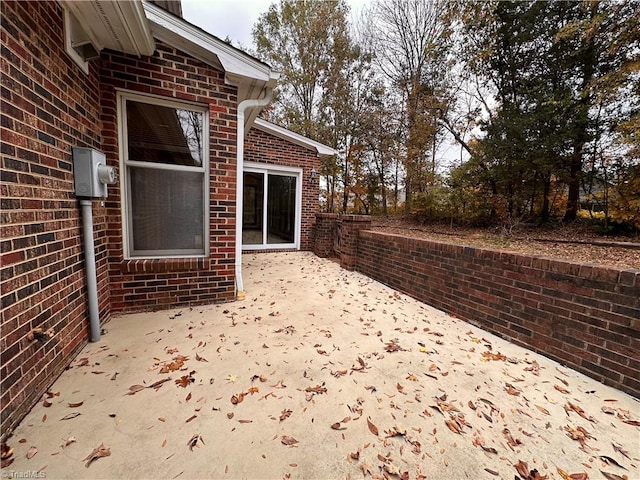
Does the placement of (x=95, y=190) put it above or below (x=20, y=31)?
below

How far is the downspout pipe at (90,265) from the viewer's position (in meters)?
2.23

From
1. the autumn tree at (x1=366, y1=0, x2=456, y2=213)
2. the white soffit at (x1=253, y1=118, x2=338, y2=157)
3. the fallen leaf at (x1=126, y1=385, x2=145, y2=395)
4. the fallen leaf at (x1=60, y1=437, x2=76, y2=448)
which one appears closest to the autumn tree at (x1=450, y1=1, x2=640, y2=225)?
the autumn tree at (x1=366, y1=0, x2=456, y2=213)

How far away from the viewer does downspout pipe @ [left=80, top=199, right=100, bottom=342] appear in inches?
87.7

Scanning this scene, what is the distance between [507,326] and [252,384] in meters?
2.61

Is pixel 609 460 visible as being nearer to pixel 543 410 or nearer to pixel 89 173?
pixel 543 410

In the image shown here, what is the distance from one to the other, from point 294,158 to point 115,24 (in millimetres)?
4860

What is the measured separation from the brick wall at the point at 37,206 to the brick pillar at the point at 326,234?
16.2ft

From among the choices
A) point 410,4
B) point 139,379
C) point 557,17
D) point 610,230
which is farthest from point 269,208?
point 410,4

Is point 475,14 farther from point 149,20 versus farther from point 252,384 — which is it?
point 252,384

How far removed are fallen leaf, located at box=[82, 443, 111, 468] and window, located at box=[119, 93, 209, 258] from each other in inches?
82.7

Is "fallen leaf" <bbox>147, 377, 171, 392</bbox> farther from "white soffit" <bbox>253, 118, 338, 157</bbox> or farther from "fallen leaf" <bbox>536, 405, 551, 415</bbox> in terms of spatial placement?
"white soffit" <bbox>253, 118, 338, 157</bbox>

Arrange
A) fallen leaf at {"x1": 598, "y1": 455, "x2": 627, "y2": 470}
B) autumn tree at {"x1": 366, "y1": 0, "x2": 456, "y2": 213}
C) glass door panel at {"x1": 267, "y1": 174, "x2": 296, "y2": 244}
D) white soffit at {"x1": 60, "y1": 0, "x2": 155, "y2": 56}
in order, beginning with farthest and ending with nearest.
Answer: autumn tree at {"x1": 366, "y1": 0, "x2": 456, "y2": 213} < glass door panel at {"x1": 267, "y1": 174, "x2": 296, "y2": 244} < white soffit at {"x1": 60, "y1": 0, "x2": 155, "y2": 56} < fallen leaf at {"x1": 598, "y1": 455, "x2": 627, "y2": 470}

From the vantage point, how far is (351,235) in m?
5.41

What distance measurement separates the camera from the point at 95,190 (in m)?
2.21
